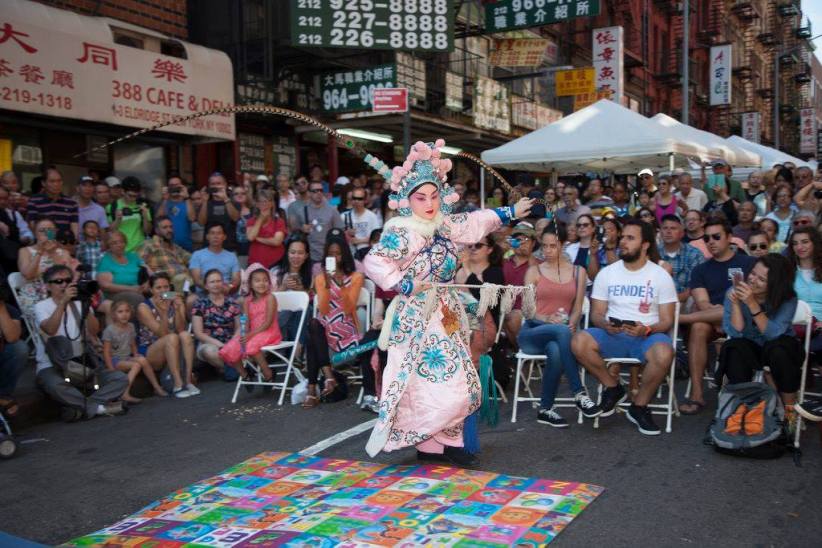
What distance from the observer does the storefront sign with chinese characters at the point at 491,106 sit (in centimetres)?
1934

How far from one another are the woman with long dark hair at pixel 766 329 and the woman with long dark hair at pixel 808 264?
514 mm

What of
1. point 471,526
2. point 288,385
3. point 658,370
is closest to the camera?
point 471,526

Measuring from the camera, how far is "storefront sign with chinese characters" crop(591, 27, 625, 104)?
72.7 ft

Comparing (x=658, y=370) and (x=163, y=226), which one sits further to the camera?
(x=163, y=226)

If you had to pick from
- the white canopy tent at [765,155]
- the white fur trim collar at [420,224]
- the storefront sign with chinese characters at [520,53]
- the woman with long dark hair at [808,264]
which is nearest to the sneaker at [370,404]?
the white fur trim collar at [420,224]

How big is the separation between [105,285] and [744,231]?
23.3 ft

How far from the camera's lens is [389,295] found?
8195 millimetres

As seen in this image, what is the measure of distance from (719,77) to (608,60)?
39.8 ft

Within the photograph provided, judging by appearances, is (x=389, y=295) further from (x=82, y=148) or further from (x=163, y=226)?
(x=82, y=148)

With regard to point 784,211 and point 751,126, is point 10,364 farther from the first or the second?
point 751,126

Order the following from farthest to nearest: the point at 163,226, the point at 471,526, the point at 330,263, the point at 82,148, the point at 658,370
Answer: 1. the point at 82,148
2. the point at 163,226
3. the point at 330,263
4. the point at 658,370
5. the point at 471,526

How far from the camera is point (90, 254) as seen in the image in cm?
883

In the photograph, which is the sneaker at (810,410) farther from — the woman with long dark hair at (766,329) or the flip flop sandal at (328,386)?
the flip flop sandal at (328,386)

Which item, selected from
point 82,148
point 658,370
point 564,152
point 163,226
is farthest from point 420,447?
point 82,148
